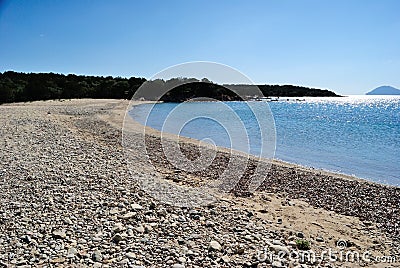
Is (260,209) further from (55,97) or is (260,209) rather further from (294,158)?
(55,97)

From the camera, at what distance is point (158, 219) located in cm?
553

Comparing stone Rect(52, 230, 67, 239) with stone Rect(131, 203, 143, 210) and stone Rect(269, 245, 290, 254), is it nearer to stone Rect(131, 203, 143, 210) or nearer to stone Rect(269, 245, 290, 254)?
stone Rect(131, 203, 143, 210)

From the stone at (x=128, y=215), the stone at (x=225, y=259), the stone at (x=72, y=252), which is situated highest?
the stone at (x=128, y=215)

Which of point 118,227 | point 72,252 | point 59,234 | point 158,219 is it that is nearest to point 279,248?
point 158,219

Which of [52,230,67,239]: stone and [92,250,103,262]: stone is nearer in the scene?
[92,250,103,262]: stone

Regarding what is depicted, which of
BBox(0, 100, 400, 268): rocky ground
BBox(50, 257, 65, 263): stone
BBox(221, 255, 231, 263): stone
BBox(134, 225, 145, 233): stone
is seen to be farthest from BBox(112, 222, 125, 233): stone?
BBox(221, 255, 231, 263): stone

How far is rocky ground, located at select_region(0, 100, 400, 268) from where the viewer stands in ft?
14.2

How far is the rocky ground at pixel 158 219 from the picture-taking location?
434cm

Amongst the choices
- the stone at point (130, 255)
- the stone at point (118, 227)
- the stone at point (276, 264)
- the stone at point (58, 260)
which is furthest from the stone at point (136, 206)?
the stone at point (276, 264)

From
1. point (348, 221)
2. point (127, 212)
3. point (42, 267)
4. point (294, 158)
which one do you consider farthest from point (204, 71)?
point (294, 158)

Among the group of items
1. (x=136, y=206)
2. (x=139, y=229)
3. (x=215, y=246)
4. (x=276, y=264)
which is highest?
(x=136, y=206)

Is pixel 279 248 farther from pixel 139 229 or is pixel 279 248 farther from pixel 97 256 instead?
pixel 97 256

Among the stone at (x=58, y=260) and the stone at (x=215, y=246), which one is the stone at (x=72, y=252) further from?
the stone at (x=215, y=246)

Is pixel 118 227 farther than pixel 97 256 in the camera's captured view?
Yes
